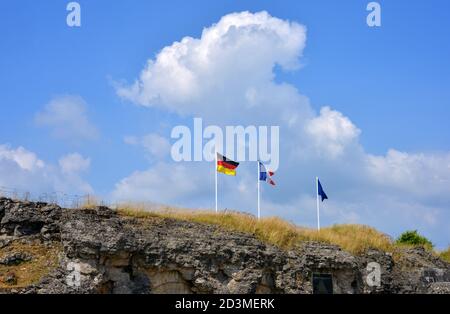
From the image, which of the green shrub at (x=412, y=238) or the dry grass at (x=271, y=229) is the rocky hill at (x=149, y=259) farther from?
the green shrub at (x=412, y=238)

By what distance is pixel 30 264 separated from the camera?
27.5 meters

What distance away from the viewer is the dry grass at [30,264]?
26.6 meters

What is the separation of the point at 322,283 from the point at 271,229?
12.1ft

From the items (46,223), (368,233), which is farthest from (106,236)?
(368,233)

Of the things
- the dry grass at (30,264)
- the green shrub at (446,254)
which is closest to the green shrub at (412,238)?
the green shrub at (446,254)

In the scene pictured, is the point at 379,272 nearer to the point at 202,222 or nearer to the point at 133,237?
the point at 202,222

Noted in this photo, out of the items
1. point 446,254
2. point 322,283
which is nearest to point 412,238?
point 446,254

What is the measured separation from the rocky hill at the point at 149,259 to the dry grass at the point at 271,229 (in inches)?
23.6

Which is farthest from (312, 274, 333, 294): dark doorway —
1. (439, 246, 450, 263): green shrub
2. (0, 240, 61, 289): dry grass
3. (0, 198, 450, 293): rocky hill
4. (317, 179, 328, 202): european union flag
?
(439, 246, 450, 263): green shrub

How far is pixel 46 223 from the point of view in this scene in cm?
2941

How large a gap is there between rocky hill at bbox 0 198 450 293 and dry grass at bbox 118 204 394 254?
1.97 ft

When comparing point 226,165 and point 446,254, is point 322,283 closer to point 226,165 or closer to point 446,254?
point 226,165
